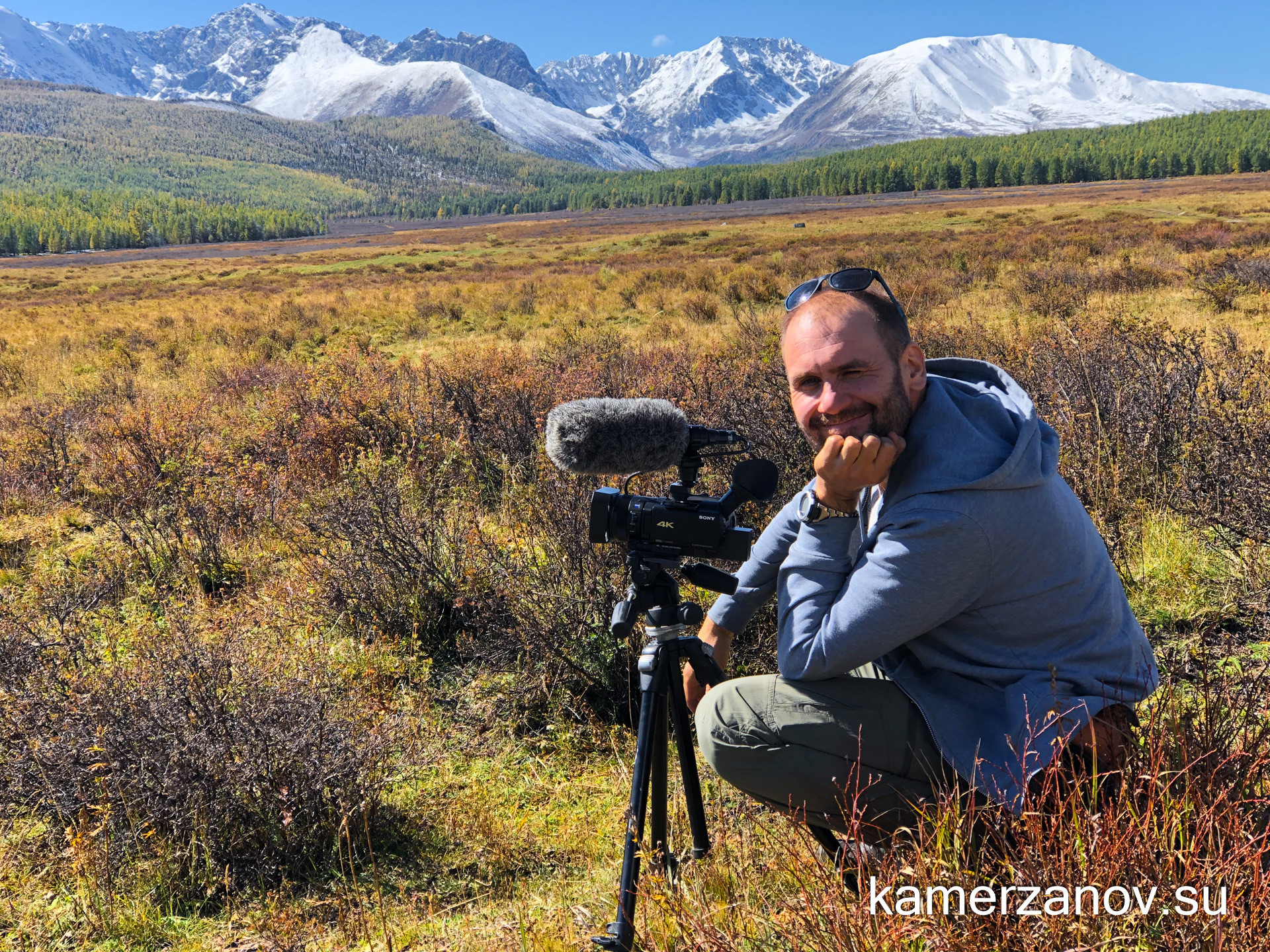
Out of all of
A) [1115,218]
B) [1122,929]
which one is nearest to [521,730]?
[1122,929]

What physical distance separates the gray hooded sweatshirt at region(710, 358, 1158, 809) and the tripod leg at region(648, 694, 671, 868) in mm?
361

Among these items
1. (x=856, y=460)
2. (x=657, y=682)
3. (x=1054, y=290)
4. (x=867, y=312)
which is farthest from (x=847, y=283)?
(x=1054, y=290)

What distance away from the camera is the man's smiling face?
1.73 meters

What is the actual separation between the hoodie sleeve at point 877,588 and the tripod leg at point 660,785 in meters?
0.36

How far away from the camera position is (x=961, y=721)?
5.67 ft

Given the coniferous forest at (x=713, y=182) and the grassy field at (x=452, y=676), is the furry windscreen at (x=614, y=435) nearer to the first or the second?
the grassy field at (x=452, y=676)

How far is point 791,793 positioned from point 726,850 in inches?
13.1

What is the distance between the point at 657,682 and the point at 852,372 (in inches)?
34.9

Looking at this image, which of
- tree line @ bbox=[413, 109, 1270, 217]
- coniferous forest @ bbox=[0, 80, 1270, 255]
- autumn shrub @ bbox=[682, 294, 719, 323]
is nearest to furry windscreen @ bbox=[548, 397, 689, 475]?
autumn shrub @ bbox=[682, 294, 719, 323]

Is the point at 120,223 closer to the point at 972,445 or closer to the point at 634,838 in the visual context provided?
the point at 634,838

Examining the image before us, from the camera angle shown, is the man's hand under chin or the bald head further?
the bald head

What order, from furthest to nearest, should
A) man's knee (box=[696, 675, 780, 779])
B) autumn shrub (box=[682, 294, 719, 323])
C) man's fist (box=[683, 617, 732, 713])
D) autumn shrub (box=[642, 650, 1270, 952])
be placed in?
autumn shrub (box=[682, 294, 719, 323]) < man's fist (box=[683, 617, 732, 713]) < man's knee (box=[696, 675, 780, 779]) < autumn shrub (box=[642, 650, 1270, 952])

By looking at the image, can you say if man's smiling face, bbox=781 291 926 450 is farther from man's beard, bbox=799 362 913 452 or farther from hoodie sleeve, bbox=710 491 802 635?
hoodie sleeve, bbox=710 491 802 635

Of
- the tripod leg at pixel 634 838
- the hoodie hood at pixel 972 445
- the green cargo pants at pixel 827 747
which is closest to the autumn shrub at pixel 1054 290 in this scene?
the hoodie hood at pixel 972 445
